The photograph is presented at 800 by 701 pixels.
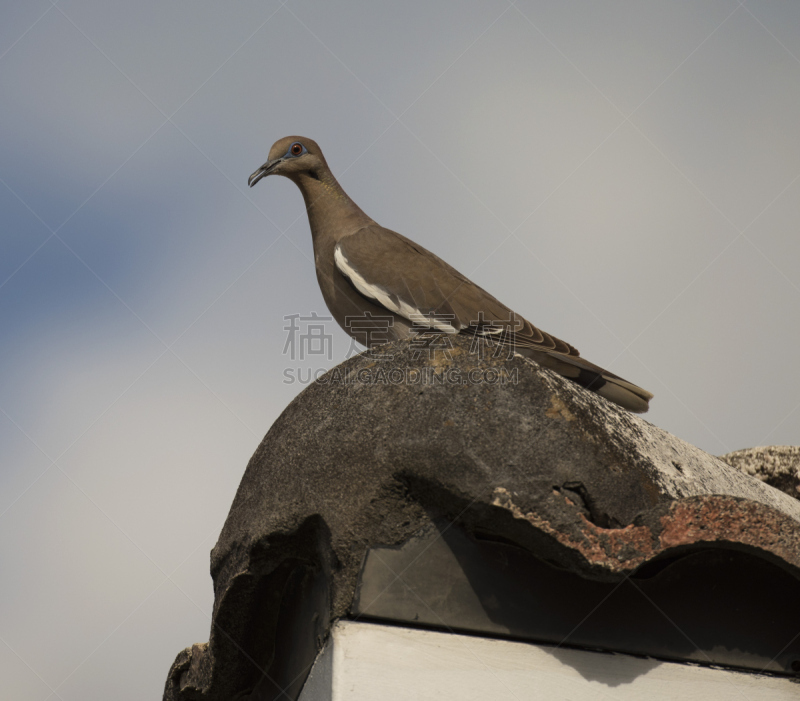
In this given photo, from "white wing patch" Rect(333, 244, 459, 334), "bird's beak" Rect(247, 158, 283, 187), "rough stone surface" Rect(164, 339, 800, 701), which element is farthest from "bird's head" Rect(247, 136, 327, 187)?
"rough stone surface" Rect(164, 339, 800, 701)

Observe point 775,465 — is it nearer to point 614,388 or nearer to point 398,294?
point 614,388

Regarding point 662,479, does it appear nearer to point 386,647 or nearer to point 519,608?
point 519,608

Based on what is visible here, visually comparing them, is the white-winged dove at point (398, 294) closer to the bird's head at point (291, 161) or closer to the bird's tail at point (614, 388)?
the bird's tail at point (614, 388)

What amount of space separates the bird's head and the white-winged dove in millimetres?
402

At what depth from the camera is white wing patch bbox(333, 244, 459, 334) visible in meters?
3.92

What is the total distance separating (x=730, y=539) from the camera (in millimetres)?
1794

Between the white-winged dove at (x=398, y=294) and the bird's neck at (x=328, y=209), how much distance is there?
10 mm

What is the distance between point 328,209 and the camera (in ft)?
15.7

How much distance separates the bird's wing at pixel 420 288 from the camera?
3.87 m

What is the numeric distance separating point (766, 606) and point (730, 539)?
1.39 feet

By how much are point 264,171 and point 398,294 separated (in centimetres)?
143

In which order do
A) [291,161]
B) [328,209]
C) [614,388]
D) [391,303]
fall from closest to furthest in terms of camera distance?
[614,388] → [391,303] → [328,209] → [291,161]

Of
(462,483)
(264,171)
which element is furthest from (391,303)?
(462,483)

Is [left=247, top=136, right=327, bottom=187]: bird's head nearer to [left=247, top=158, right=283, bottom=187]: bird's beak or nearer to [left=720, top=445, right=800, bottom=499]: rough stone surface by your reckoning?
[left=247, top=158, right=283, bottom=187]: bird's beak
